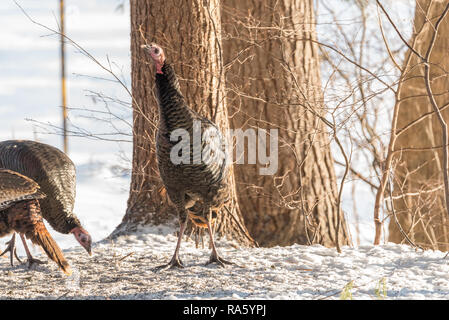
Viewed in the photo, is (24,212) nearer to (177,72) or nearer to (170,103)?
(170,103)

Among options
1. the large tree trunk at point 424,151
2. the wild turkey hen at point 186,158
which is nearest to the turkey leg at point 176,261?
the wild turkey hen at point 186,158

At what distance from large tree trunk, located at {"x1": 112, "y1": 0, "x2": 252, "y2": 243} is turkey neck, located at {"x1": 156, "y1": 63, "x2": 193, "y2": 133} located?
4.83ft

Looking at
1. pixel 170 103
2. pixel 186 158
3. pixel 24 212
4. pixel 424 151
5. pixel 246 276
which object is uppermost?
pixel 170 103

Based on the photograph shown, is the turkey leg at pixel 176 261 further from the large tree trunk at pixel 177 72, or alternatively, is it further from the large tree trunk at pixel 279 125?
the large tree trunk at pixel 279 125

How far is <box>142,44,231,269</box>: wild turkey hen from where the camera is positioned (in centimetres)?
416

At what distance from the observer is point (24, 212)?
15.2ft

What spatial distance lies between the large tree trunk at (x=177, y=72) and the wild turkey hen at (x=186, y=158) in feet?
3.90

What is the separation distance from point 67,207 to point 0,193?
2.09 ft

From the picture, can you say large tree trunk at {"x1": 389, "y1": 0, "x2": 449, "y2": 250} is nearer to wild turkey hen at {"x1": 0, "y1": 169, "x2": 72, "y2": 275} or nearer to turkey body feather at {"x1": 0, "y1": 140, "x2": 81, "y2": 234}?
turkey body feather at {"x1": 0, "y1": 140, "x2": 81, "y2": 234}

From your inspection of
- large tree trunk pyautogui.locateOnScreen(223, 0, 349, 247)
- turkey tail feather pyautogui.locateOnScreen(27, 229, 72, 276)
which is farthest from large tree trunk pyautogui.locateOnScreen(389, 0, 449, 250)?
turkey tail feather pyautogui.locateOnScreen(27, 229, 72, 276)

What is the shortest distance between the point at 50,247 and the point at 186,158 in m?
1.32

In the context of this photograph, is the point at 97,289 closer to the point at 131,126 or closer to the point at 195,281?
the point at 195,281

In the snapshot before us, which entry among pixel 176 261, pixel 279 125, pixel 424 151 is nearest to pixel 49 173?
pixel 176 261

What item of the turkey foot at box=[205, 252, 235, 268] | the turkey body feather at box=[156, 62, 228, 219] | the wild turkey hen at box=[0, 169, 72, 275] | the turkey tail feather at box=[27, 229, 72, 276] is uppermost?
the turkey body feather at box=[156, 62, 228, 219]
